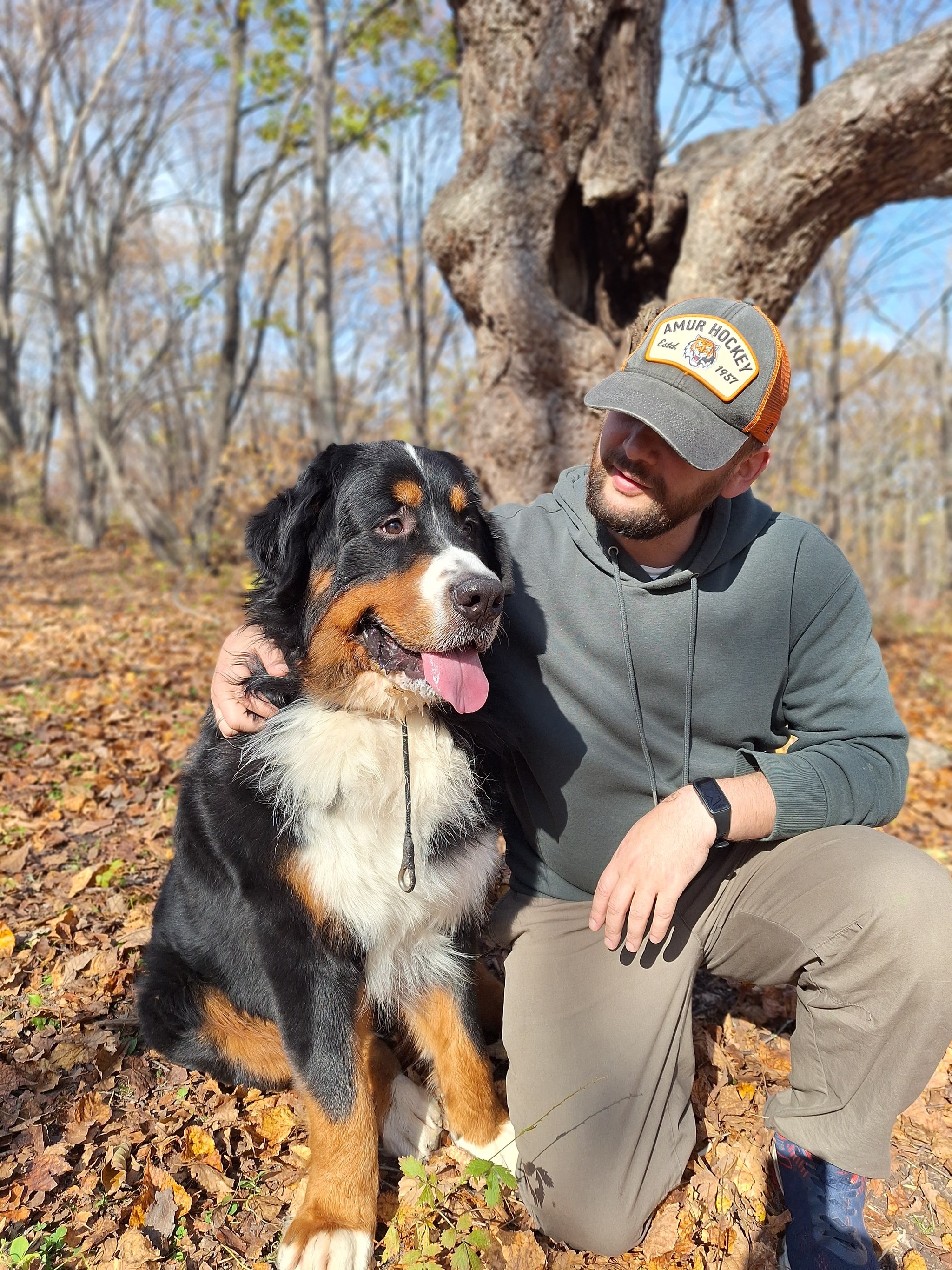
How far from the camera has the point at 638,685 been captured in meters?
2.54

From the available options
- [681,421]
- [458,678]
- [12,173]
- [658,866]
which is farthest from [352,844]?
[12,173]

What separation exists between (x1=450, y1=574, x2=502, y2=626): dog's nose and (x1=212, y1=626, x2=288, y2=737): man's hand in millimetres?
632

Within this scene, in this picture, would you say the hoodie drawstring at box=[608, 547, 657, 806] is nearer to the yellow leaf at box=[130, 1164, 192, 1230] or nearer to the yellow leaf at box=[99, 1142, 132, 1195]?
the yellow leaf at box=[130, 1164, 192, 1230]

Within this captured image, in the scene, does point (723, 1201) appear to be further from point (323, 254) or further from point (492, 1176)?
point (323, 254)

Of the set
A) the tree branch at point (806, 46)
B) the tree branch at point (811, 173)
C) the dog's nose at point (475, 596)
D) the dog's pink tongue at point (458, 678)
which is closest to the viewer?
the dog's nose at point (475, 596)

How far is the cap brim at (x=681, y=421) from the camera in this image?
2342mm

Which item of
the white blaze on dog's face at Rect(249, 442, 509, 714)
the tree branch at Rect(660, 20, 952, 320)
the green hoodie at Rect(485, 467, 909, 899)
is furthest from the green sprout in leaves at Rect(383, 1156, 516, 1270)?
the tree branch at Rect(660, 20, 952, 320)

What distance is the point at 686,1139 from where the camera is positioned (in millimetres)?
2396

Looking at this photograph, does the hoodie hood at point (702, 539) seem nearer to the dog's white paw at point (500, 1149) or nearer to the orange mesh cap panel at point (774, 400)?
the orange mesh cap panel at point (774, 400)

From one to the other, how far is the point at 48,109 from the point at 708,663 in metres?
19.0

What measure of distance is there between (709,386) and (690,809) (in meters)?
1.22

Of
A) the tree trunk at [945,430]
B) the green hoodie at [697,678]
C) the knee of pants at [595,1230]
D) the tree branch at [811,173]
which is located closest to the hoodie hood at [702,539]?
the green hoodie at [697,678]

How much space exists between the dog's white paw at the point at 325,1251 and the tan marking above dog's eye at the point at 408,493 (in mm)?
1964

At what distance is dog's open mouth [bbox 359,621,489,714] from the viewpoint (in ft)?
7.41
